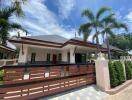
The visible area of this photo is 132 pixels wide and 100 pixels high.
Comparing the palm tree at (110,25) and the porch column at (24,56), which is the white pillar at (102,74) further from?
the porch column at (24,56)

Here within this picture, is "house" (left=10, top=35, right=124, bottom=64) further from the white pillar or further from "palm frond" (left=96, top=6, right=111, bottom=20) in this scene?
the white pillar

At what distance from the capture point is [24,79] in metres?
6.57

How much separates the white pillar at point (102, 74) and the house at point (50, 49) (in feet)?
17.4

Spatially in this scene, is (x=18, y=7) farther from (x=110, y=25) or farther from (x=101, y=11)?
(x=110, y=25)

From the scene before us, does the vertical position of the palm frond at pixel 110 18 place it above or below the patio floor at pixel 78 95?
above

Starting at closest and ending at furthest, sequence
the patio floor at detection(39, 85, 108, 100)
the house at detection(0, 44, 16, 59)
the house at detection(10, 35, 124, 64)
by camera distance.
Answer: the patio floor at detection(39, 85, 108, 100) → the house at detection(10, 35, 124, 64) → the house at detection(0, 44, 16, 59)

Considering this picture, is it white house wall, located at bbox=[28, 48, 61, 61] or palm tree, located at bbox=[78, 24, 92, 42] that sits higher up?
palm tree, located at bbox=[78, 24, 92, 42]

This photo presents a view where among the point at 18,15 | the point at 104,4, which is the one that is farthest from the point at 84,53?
the point at 18,15

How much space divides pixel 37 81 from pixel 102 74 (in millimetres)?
4946

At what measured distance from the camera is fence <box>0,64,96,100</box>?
5641 millimetres

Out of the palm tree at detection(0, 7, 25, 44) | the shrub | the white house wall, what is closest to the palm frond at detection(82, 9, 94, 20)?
the shrub

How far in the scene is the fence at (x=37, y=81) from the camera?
18.5 feet

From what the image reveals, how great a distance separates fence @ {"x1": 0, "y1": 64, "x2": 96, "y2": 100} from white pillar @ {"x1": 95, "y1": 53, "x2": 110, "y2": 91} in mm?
573

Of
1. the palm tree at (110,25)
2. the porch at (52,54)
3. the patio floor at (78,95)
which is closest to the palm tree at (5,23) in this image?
the porch at (52,54)
